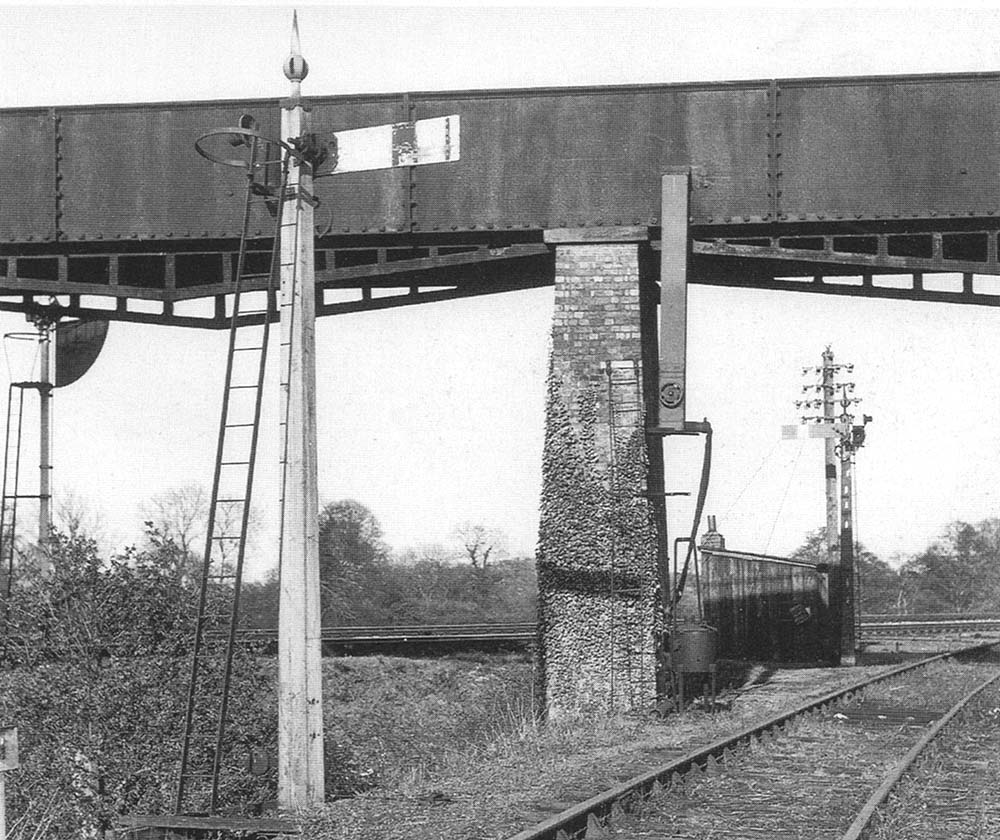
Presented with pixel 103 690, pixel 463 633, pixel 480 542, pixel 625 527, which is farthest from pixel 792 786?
pixel 480 542

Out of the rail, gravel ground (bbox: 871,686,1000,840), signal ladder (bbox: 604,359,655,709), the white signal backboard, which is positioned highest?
the white signal backboard

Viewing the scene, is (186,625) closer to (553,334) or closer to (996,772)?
(553,334)

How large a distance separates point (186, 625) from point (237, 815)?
6729 millimetres

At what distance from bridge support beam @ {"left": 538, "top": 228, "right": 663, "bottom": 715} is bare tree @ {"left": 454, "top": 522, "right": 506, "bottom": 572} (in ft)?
203

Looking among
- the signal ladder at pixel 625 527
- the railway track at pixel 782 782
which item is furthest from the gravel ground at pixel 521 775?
the signal ladder at pixel 625 527

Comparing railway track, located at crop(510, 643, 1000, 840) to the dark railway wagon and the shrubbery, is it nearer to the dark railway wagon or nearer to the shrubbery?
the shrubbery

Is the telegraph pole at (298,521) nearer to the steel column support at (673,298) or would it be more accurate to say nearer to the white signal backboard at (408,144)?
the white signal backboard at (408,144)

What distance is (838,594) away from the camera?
27.5 m

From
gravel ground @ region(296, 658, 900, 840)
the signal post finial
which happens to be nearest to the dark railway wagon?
gravel ground @ region(296, 658, 900, 840)

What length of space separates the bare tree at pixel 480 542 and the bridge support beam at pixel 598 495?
6196 cm

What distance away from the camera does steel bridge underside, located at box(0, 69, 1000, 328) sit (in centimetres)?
1602

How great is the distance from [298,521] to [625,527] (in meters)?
7.40

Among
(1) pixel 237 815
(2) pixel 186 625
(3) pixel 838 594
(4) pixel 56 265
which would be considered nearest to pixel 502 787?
(1) pixel 237 815

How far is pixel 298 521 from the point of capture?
8.90m
